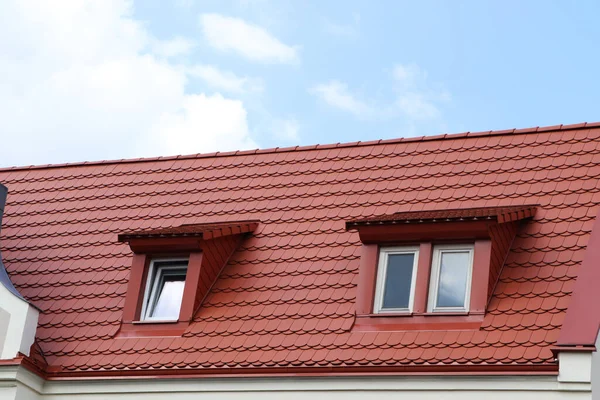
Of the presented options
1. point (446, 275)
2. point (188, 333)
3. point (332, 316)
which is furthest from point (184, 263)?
point (446, 275)

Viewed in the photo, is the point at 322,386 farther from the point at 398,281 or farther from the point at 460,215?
the point at 460,215

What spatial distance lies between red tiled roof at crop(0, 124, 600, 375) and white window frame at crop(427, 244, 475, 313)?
1.29ft

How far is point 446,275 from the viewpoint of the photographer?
16750mm

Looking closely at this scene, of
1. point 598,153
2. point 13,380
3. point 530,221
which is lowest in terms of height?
point 13,380

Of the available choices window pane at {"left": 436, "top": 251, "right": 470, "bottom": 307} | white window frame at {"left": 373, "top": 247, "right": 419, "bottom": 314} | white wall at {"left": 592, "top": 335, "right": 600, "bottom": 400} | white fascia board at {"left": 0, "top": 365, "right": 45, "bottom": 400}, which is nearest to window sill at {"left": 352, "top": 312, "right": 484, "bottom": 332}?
white window frame at {"left": 373, "top": 247, "right": 419, "bottom": 314}

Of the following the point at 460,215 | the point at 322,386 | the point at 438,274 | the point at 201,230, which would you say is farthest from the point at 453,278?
the point at 201,230

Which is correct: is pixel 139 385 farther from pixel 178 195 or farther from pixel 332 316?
pixel 178 195

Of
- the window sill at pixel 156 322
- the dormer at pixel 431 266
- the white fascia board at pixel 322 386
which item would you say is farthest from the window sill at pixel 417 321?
the window sill at pixel 156 322

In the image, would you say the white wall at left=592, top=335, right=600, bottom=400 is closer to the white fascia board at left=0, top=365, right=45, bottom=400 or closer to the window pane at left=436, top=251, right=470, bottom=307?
the window pane at left=436, top=251, right=470, bottom=307

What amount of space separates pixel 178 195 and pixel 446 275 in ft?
18.7

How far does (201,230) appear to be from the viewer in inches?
715

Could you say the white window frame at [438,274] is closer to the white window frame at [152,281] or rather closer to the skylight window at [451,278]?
the skylight window at [451,278]

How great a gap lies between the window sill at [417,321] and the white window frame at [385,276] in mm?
152

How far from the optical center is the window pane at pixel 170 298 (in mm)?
18109
